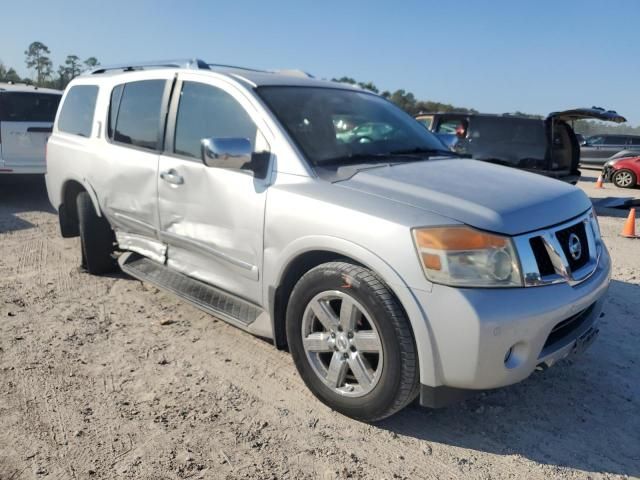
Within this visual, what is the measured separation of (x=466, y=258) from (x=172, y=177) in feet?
7.38

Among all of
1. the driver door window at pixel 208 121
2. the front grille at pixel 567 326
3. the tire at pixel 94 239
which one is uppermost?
the driver door window at pixel 208 121

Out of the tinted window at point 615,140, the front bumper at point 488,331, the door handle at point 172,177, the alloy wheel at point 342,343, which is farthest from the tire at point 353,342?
the tinted window at point 615,140

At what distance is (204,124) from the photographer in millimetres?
3857

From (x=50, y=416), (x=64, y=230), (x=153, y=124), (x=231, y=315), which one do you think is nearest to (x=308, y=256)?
(x=231, y=315)

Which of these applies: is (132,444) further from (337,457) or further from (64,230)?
(64,230)

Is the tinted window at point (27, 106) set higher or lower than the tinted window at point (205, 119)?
lower

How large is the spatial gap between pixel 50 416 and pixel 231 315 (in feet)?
3.77

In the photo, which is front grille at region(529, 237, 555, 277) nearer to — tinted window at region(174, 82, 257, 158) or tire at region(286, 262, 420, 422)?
tire at region(286, 262, 420, 422)

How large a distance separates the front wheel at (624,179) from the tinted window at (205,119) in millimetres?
14121

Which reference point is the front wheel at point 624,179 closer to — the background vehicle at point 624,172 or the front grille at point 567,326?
the background vehicle at point 624,172

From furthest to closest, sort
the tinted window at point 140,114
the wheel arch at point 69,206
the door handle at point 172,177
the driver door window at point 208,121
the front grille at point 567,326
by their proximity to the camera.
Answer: the wheel arch at point 69,206 < the tinted window at point 140,114 < the door handle at point 172,177 < the driver door window at point 208,121 < the front grille at point 567,326

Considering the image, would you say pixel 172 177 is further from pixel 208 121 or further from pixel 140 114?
pixel 140 114

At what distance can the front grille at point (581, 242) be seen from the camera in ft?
9.48

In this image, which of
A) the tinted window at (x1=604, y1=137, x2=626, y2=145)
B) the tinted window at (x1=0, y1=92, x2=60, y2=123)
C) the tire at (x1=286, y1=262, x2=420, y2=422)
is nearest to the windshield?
the tire at (x1=286, y1=262, x2=420, y2=422)
